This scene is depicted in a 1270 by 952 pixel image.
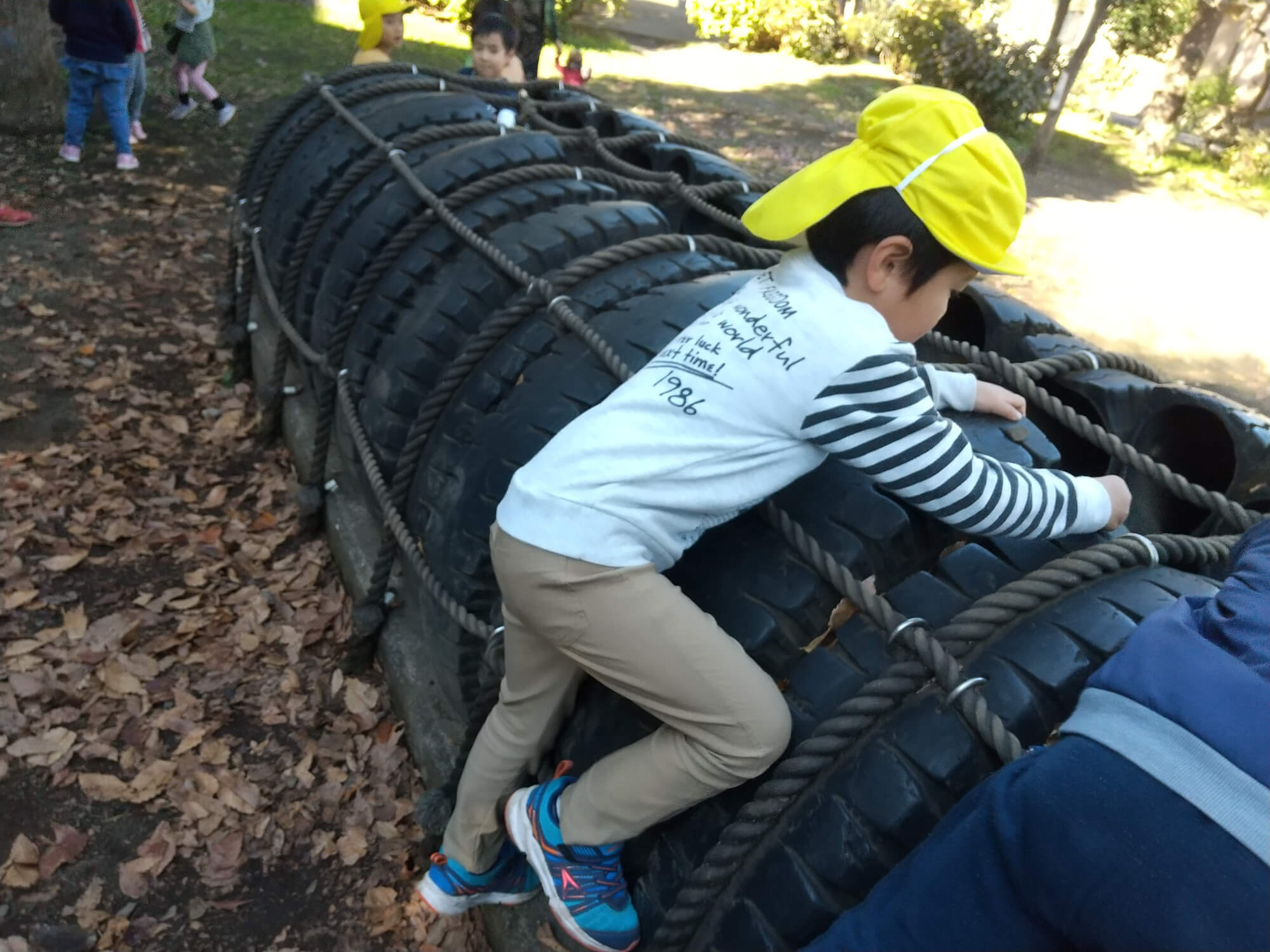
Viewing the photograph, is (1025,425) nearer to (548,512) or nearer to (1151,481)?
(1151,481)

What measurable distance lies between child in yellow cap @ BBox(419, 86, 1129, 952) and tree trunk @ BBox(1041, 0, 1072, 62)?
10106 mm

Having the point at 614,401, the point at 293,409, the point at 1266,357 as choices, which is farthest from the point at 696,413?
the point at 1266,357

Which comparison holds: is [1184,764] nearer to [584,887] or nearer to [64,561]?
[584,887]

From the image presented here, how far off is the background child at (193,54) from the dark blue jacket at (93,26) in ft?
2.83

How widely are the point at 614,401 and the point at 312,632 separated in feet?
5.61

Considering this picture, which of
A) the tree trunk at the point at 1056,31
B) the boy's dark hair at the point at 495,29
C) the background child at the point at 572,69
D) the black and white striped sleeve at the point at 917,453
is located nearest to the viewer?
the black and white striped sleeve at the point at 917,453

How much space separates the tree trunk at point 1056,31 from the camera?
9.97 meters

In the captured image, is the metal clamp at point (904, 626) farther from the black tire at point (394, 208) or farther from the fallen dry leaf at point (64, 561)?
the fallen dry leaf at point (64, 561)

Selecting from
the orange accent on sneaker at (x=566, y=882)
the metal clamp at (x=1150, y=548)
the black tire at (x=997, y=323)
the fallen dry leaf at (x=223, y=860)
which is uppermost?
the metal clamp at (x=1150, y=548)

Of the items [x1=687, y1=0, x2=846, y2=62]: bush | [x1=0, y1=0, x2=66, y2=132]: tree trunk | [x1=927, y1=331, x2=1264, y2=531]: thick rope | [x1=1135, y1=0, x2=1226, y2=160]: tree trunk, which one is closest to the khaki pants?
[x1=927, y1=331, x2=1264, y2=531]: thick rope

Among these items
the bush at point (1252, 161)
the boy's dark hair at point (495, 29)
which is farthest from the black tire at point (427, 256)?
the bush at point (1252, 161)

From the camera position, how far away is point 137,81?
6547 mm

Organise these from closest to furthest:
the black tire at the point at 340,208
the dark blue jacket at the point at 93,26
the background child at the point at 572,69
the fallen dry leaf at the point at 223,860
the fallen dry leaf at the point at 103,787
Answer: the fallen dry leaf at the point at 223,860 < the fallen dry leaf at the point at 103,787 < the black tire at the point at 340,208 < the dark blue jacket at the point at 93,26 < the background child at the point at 572,69

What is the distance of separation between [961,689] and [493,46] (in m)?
4.44
